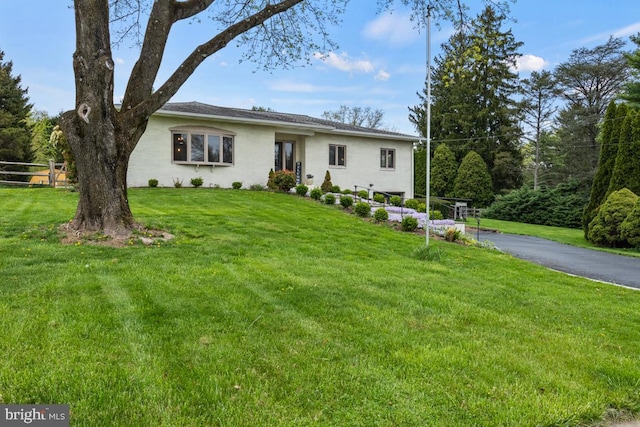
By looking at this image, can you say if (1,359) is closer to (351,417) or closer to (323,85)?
(351,417)

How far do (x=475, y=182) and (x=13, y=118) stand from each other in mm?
33789

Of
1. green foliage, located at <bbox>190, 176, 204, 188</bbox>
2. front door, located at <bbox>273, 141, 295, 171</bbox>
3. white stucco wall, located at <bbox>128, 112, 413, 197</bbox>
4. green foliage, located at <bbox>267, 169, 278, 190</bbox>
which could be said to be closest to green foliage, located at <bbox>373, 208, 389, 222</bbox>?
green foliage, located at <bbox>267, 169, 278, 190</bbox>

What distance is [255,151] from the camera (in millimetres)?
17766

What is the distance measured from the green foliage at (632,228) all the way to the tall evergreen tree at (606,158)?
272 centimetres

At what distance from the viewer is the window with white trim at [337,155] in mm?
19703

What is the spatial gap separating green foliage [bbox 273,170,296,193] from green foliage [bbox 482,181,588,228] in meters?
19.2

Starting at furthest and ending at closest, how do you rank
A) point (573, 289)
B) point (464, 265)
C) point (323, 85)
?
point (323, 85) < point (464, 265) < point (573, 289)

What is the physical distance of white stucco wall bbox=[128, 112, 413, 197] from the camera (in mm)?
15773

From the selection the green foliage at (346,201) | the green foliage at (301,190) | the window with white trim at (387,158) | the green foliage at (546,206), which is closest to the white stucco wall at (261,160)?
the window with white trim at (387,158)

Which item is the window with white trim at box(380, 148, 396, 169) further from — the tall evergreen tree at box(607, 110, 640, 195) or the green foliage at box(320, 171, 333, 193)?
the tall evergreen tree at box(607, 110, 640, 195)

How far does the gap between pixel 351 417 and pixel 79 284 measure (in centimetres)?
351

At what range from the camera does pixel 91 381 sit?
7.57 ft

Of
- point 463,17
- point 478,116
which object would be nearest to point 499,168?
point 478,116

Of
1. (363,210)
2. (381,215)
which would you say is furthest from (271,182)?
(381,215)
